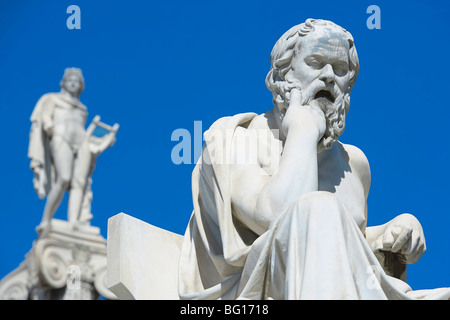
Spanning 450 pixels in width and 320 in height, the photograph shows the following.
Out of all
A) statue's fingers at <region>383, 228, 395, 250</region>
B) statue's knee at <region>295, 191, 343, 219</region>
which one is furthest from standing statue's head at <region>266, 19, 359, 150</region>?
statue's knee at <region>295, 191, 343, 219</region>

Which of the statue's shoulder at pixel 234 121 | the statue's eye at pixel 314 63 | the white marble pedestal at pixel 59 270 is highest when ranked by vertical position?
the white marble pedestal at pixel 59 270

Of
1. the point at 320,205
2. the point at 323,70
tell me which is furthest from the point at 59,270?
the point at 320,205

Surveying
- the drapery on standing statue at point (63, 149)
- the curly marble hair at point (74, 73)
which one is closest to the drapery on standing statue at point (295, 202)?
the drapery on standing statue at point (63, 149)

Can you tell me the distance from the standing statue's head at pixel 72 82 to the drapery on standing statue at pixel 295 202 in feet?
41.7

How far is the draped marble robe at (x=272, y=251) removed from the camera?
6.48 m

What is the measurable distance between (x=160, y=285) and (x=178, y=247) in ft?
1.38

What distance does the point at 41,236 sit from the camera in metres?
17.6

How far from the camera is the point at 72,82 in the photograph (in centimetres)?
2067

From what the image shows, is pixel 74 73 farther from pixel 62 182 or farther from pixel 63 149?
pixel 62 182

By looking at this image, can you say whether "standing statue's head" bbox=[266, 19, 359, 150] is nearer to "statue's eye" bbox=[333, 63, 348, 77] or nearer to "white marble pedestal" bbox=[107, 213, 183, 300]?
"statue's eye" bbox=[333, 63, 348, 77]

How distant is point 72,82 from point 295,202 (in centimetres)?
1434

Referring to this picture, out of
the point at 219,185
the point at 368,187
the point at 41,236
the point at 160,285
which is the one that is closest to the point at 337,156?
the point at 368,187

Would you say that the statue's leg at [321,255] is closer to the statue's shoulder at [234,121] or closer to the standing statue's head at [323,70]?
the standing statue's head at [323,70]

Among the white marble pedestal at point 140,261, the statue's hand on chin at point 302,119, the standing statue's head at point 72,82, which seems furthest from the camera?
the standing statue's head at point 72,82
